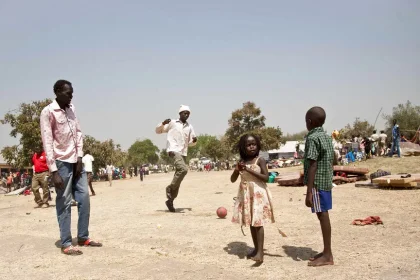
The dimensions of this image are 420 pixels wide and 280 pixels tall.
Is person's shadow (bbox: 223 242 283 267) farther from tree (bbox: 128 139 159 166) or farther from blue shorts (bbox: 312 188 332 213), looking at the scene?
tree (bbox: 128 139 159 166)

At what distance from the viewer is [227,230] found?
5707mm

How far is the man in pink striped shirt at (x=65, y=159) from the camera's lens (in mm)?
4742

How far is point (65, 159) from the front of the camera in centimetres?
490

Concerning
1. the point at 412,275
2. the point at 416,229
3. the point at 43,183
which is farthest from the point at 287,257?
the point at 43,183

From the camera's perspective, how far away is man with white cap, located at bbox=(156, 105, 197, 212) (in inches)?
311

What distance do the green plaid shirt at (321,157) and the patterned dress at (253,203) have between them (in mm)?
614

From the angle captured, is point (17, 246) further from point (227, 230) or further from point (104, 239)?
point (227, 230)

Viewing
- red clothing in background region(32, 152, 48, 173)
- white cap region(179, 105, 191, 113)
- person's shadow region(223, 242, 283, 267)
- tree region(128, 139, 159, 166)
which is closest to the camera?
person's shadow region(223, 242, 283, 267)

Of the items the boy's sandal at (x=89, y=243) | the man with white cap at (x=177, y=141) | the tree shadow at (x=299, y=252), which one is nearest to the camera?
the tree shadow at (x=299, y=252)

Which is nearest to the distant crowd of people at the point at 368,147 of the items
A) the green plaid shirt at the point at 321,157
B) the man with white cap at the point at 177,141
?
the man with white cap at the point at 177,141

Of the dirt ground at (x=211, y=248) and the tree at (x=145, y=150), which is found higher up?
the tree at (x=145, y=150)

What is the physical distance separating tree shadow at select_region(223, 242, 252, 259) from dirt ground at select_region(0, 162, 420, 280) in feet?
0.04

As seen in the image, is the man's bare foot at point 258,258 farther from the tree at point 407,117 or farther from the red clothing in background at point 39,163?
the tree at point 407,117

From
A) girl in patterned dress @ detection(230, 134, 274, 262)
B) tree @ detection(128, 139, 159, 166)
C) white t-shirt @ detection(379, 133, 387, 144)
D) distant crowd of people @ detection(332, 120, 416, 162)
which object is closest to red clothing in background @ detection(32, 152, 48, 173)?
girl in patterned dress @ detection(230, 134, 274, 262)
